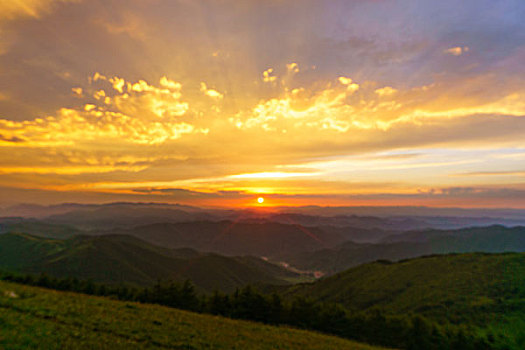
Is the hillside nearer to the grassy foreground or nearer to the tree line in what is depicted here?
the tree line

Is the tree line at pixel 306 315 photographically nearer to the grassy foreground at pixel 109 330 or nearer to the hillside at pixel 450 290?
the hillside at pixel 450 290

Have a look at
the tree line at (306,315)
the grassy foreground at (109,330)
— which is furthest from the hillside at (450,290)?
the grassy foreground at (109,330)

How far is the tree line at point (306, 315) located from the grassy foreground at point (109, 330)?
1773cm

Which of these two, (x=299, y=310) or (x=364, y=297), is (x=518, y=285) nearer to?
(x=364, y=297)

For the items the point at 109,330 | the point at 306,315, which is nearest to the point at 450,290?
the point at 306,315

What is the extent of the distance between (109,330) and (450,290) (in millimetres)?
138732

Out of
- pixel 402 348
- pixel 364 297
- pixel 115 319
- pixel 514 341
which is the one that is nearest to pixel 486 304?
pixel 514 341

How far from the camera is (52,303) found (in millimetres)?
19953

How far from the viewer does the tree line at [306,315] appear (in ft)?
128

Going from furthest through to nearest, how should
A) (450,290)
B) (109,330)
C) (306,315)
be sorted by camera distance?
(450,290) < (306,315) < (109,330)

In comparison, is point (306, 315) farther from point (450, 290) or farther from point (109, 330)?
point (450, 290)

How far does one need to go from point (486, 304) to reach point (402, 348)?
2362 inches

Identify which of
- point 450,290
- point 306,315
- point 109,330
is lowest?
point 450,290

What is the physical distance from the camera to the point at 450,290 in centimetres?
10819
